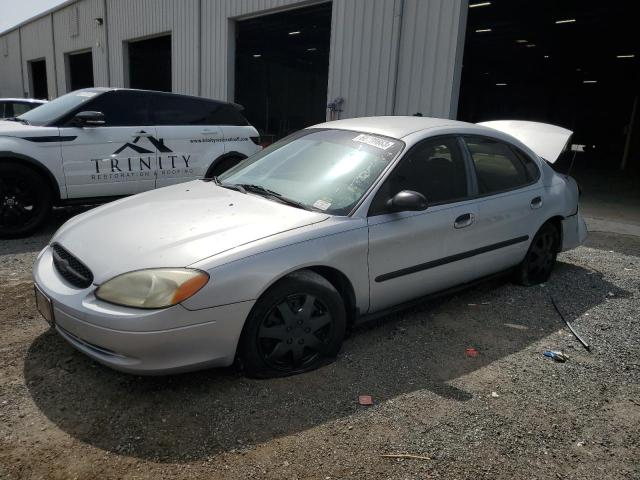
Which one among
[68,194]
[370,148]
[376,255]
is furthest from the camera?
[68,194]

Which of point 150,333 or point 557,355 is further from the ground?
point 150,333

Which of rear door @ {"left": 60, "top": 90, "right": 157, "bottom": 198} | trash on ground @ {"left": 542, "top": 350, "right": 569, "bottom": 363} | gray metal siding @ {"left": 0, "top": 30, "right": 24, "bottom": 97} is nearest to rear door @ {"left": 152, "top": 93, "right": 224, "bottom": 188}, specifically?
rear door @ {"left": 60, "top": 90, "right": 157, "bottom": 198}

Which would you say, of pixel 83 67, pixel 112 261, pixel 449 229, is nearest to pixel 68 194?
pixel 112 261

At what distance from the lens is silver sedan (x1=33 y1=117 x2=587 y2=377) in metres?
2.55

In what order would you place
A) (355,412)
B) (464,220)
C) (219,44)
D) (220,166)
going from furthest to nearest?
1. (219,44)
2. (220,166)
3. (464,220)
4. (355,412)

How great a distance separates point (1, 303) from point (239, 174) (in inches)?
80.9

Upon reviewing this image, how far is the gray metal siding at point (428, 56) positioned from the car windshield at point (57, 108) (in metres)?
4.63

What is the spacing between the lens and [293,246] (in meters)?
2.84

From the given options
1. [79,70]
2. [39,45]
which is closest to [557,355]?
[79,70]

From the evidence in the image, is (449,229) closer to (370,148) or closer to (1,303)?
(370,148)

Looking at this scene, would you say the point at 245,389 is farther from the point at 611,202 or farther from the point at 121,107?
the point at 611,202

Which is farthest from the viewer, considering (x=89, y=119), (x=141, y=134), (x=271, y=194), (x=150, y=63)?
(x=150, y=63)

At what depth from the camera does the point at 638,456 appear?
2.49 m

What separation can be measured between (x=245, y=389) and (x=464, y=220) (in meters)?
1.98
